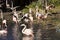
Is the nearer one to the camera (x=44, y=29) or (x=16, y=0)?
(x=44, y=29)

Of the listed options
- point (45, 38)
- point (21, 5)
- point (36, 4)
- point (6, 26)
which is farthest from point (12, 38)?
point (21, 5)

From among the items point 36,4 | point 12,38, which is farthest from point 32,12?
point 12,38

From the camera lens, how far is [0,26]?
2498 cm

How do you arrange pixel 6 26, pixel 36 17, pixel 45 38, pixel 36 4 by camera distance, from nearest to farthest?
1. pixel 45 38
2. pixel 6 26
3. pixel 36 17
4. pixel 36 4

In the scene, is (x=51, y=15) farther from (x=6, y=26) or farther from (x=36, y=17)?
(x=6, y=26)

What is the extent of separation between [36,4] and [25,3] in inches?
139

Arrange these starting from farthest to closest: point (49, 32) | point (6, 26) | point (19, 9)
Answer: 1. point (19, 9)
2. point (6, 26)
3. point (49, 32)

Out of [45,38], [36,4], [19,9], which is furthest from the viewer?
[19,9]

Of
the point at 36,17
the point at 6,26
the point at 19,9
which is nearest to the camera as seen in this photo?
the point at 6,26

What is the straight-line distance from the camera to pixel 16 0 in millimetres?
34469

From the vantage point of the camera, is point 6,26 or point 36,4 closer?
point 6,26

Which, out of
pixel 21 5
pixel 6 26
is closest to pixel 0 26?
pixel 6 26

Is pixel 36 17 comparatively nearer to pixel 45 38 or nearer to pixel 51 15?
pixel 51 15

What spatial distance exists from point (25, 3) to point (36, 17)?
6877mm
